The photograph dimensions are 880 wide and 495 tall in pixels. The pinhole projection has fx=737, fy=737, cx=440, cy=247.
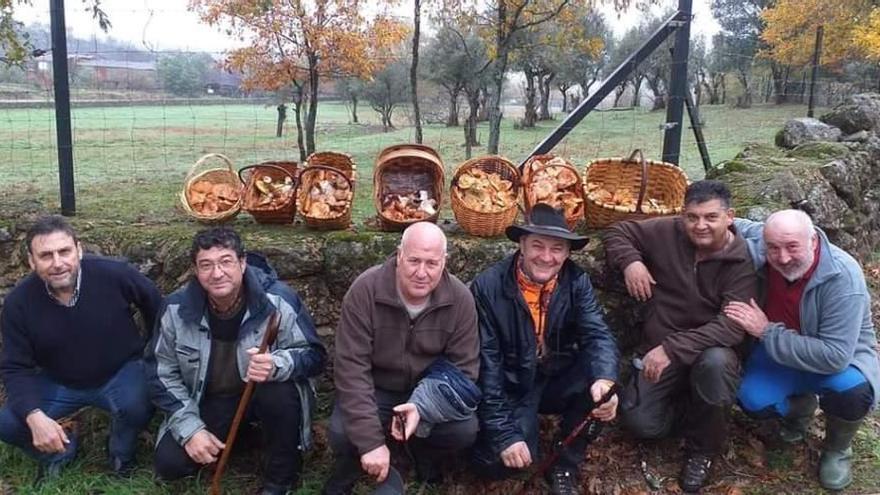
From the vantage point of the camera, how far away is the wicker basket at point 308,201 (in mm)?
4113

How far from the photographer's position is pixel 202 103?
501 inches

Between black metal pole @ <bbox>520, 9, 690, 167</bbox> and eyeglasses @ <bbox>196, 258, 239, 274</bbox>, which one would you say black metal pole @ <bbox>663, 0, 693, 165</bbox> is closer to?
black metal pole @ <bbox>520, 9, 690, 167</bbox>

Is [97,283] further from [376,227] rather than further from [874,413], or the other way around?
[874,413]

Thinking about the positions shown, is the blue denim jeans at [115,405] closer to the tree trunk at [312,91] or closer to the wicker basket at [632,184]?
A: the wicker basket at [632,184]

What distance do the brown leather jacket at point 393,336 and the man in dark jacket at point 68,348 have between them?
3.36ft

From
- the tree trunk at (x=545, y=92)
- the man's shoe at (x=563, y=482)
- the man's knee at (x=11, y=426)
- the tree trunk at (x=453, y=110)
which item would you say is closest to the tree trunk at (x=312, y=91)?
the man's knee at (x=11, y=426)

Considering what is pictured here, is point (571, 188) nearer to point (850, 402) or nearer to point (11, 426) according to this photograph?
point (850, 402)

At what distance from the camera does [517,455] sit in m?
3.04

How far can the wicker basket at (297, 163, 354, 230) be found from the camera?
13.5ft

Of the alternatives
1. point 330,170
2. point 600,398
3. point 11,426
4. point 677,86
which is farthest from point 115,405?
point 677,86

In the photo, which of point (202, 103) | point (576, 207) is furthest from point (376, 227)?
point (202, 103)

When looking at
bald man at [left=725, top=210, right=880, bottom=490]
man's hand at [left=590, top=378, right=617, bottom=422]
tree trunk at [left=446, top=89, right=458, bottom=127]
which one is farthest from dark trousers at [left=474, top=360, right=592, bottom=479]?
tree trunk at [left=446, top=89, right=458, bottom=127]

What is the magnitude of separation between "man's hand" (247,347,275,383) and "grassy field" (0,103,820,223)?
178 cm

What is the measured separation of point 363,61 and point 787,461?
8.61m
